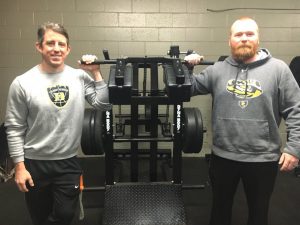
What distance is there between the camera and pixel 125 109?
155 inches

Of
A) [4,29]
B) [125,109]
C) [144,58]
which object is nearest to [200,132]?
[144,58]

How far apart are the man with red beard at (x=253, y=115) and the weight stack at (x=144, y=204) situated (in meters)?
0.63

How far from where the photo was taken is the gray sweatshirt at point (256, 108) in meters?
1.75

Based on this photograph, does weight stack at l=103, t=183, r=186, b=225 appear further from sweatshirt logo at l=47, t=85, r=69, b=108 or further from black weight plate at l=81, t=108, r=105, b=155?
sweatshirt logo at l=47, t=85, r=69, b=108

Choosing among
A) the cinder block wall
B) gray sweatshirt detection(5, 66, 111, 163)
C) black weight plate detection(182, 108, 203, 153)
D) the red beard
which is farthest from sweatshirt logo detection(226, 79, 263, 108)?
the cinder block wall

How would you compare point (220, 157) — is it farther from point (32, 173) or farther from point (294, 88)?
point (32, 173)

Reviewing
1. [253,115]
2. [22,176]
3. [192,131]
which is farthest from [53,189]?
[253,115]

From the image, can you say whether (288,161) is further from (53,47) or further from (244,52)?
(53,47)

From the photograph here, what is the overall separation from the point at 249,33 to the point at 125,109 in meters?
2.40

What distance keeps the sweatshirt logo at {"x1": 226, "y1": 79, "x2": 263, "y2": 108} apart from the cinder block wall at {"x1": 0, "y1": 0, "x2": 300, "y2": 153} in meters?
2.08

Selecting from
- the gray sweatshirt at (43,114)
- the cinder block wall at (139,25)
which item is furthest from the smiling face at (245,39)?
the cinder block wall at (139,25)

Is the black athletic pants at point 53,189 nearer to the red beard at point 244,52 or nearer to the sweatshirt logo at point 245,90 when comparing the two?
the sweatshirt logo at point 245,90

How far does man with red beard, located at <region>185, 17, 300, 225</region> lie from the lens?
175cm

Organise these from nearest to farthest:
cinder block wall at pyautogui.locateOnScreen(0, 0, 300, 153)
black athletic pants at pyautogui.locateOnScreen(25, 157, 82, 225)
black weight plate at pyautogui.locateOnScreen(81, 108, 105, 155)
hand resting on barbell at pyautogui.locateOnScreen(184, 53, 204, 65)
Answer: black athletic pants at pyautogui.locateOnScreen(25, 157, 82, 225) < hand resting on barbell at pyautogui.locateOnScreen(184, 53, 204, 65) < black weight plate at pyautogui.locateOnScreen(81, 108, 105, 155) < cinder block wall at pyautogui.locateOnScreen(0, 0, 300, 153)
